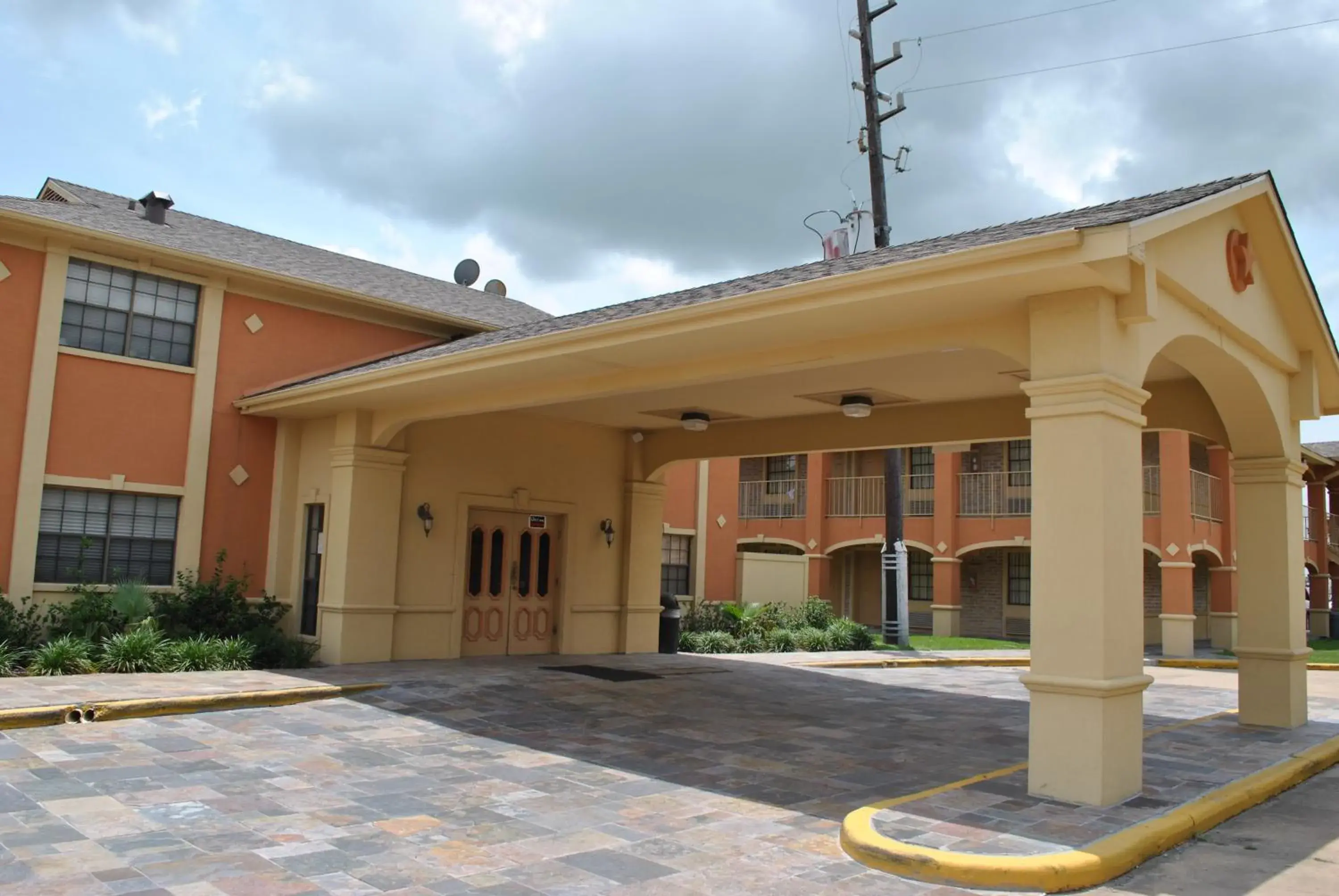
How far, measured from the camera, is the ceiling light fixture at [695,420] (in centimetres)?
1472

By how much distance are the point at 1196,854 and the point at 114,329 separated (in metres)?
13.6

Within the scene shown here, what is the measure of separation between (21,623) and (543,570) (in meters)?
7.07

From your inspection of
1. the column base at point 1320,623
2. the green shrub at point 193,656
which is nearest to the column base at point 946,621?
the column base at point 1320,623

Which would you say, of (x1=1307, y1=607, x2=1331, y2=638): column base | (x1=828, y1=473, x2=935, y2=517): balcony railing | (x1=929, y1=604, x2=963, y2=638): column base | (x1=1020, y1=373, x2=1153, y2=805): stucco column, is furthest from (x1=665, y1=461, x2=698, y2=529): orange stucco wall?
(x1=1307, y1=607, x2=1331, y2=638): column base

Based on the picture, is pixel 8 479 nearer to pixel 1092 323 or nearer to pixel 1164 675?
pixel 1092 323

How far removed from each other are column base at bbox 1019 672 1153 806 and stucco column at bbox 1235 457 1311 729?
4352mm

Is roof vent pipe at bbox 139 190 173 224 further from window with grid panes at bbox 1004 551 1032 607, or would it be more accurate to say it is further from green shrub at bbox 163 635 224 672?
window with grid panes at bbox 1004 551 1032 607

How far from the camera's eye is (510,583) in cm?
1623

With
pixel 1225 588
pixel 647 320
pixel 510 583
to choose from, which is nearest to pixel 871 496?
pixel 1225 588

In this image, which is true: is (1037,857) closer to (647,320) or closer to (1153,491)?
(647,320)

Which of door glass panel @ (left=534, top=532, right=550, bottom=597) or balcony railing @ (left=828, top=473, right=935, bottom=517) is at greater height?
balcony railing @ (left=828, top=473, right=935, bottom=517)

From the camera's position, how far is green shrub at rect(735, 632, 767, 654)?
67.8 ft

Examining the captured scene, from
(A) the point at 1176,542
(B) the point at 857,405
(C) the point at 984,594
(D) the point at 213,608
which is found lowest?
(D) the point at 213,608

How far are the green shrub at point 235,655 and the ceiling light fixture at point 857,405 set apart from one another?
806cm
